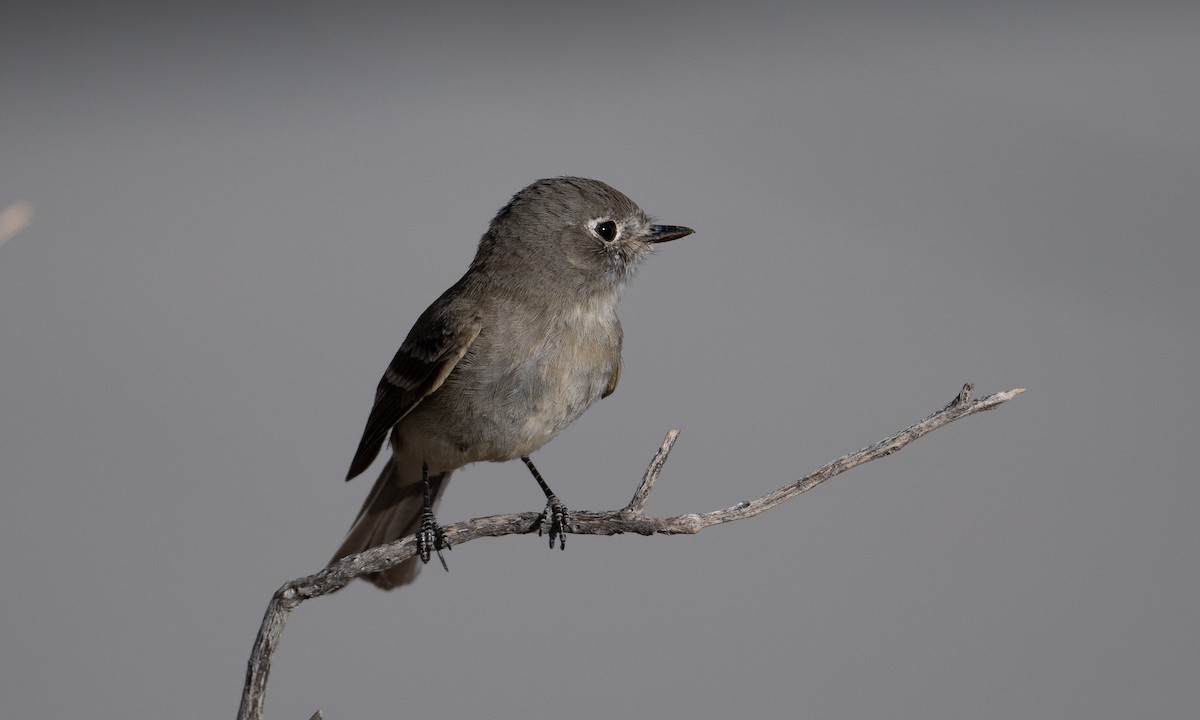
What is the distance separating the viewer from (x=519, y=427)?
2959mm

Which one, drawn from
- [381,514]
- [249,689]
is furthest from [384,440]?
[249,689]

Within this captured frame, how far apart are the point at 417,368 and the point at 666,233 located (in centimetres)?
80

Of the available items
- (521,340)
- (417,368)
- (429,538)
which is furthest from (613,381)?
Result: (429,538)

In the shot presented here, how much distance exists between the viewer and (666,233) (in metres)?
3.17

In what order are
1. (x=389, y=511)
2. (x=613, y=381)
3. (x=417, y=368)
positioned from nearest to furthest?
(x=417, y=368) < (x=613, y=381) < (x=389, y=511)

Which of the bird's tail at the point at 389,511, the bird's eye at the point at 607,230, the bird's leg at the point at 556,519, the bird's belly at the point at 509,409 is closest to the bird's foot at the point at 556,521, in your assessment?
the bird's leg at the point at 556,519

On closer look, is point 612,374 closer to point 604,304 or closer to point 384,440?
point 604,304

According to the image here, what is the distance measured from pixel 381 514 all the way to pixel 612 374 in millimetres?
932

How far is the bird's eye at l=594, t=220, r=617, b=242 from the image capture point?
3.12 meters

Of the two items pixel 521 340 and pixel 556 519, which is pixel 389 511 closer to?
pixel 556 519

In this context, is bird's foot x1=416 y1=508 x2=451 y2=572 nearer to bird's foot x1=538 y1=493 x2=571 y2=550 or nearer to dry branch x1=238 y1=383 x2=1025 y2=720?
dry branch x1=238 y1=383 x2=1025 y2=720

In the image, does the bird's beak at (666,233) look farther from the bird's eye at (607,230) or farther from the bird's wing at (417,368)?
the bird's wing at (417,368)

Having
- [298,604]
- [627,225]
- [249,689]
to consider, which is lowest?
[249,689]

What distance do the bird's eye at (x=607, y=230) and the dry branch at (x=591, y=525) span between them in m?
0.58
